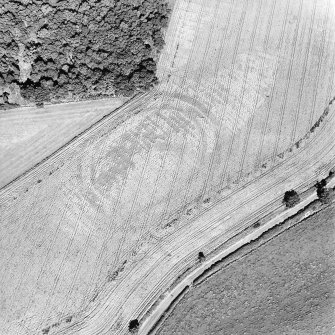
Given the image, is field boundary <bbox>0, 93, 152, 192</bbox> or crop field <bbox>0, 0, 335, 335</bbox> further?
field boundary <bbox>0, 93, 152, 192</bbox>

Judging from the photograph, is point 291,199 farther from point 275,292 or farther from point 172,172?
point 172,172

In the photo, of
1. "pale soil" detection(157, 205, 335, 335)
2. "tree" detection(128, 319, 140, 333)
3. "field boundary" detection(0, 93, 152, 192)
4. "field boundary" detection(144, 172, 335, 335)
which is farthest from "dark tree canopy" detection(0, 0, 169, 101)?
"tree" detection(128, 319, 140, 333)

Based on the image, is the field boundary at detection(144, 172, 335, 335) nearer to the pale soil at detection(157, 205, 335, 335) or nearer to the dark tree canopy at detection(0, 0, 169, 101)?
the pale soil at detection(157, 205, 335, 335)

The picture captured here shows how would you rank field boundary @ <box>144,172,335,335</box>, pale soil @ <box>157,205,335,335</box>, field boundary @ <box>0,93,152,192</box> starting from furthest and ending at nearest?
field boundary @ <box>0,93,152,192</box>, field boundary @ <box>144,172,335,335</box>, pale soil @ <box>157,205,335,335</box>

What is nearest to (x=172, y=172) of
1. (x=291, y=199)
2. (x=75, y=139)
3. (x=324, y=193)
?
(x=75, y=139)

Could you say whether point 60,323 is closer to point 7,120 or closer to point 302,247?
point 7,120

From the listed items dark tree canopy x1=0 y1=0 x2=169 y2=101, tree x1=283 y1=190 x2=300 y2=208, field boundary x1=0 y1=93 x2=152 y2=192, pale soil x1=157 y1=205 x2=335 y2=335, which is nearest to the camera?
pale soil x1=157 y1=205 x2=335 y2=335

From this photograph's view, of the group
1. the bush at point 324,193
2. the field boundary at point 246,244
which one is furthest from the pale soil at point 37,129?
the bush at point 324,193
